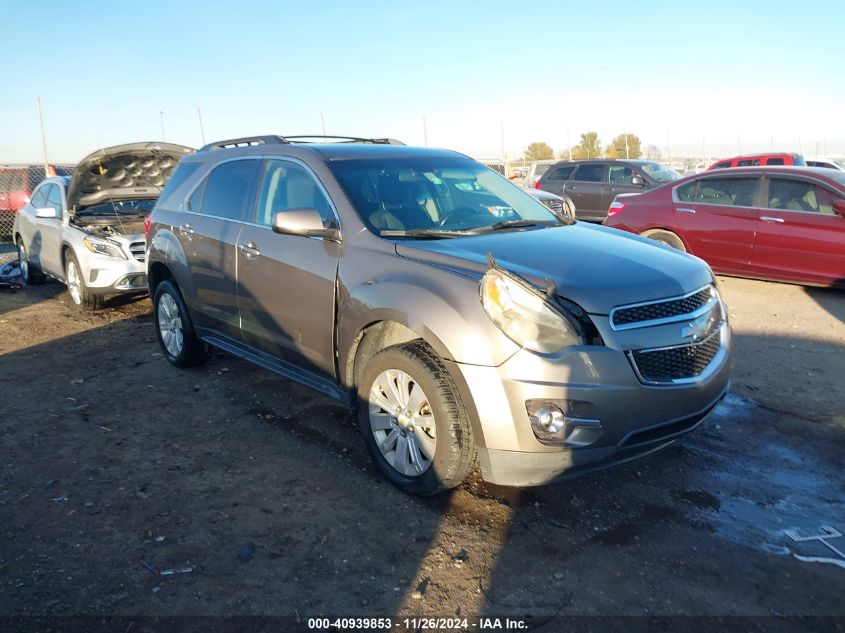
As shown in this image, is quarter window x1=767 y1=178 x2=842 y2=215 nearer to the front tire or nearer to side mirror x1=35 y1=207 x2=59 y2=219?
the front tire

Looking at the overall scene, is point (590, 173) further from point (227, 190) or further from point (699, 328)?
point (699, 328)

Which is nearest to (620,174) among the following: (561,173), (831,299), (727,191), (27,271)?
(561,173)

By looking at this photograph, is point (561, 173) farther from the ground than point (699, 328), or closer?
farther from the ground

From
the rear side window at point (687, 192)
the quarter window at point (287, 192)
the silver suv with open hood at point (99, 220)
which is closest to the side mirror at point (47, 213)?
the silver suv with open hood at point (99, 220)

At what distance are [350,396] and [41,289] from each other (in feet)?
27.8

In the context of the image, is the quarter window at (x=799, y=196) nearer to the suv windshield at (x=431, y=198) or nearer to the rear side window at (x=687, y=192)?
the rear side window at (x=687, y=192)

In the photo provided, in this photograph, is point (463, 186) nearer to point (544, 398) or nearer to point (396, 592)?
point (544, 398)

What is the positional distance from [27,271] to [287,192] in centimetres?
810

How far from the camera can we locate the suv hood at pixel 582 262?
3164 millimetres

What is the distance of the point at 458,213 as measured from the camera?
4.24m

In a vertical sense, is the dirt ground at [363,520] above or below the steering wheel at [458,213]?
below

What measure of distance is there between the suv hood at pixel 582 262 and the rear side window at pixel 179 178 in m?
2.82

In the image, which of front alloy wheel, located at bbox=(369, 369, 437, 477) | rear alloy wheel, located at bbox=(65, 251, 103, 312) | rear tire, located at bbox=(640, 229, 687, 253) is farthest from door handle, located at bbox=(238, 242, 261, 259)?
rear tire, located at bbox=(640, 229, 687, 253)

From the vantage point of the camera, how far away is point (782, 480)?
366cm
